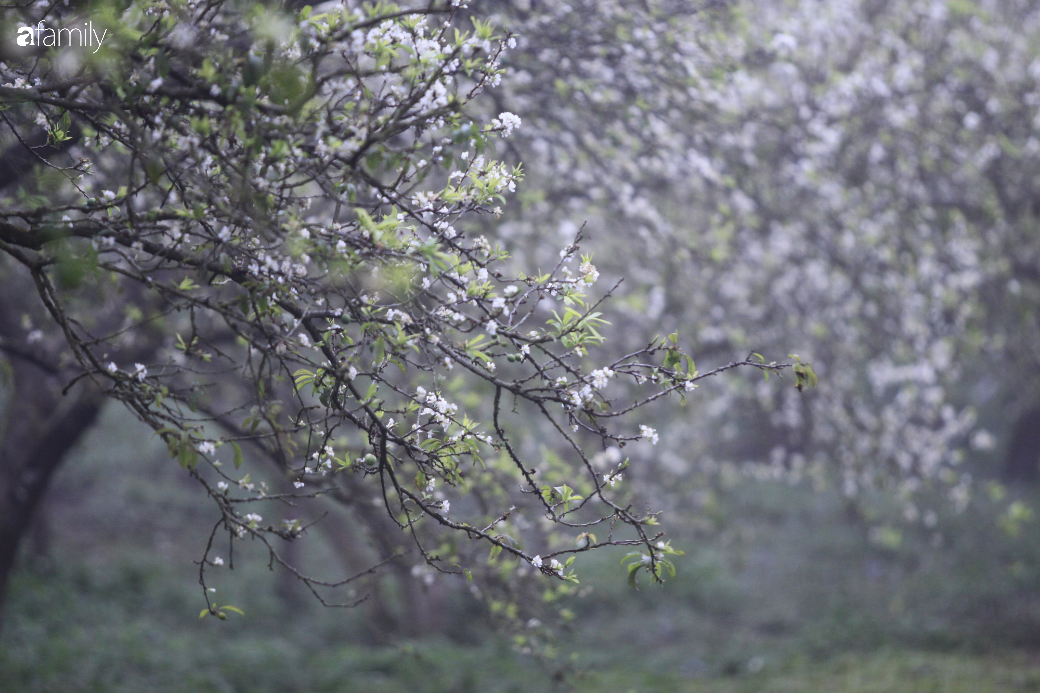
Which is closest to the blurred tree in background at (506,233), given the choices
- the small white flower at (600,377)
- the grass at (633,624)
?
the small white flower at (600,377)

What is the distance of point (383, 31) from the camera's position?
2.24m

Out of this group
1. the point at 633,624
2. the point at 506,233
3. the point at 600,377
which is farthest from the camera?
the point at 633,624

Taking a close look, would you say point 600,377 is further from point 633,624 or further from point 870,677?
point 633,624

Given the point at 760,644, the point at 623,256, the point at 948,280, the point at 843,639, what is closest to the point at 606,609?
the point at 760,644

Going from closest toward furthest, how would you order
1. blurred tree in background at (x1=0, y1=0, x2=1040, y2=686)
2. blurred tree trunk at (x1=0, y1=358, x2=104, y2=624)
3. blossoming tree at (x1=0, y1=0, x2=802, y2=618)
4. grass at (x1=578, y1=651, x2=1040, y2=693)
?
blossoming tree at (x1=0, y1=0, x2=802, y2=618), blurred tree in background at (x1=0, y1=0, x2=1040, y2=686), blurred tree trunk at (x1=0, y1=358, x2=104, y2=624), grass at (x1=578, y1=651, x2=1040, y2=693)

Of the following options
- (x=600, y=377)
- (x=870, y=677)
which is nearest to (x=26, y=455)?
(x=600, y=377)

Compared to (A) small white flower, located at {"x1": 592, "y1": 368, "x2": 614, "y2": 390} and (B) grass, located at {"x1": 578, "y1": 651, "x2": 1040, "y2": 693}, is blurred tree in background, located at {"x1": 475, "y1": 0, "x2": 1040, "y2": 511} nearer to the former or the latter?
(B) grass, located at {"x1": 578, "y1": 651, "x2": 1040, "y2": 693}

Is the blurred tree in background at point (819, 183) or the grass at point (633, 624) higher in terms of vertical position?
the blurred tree in background at point (819, 183)

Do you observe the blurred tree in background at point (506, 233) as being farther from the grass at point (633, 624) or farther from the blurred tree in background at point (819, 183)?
the grass at point (633, 624)

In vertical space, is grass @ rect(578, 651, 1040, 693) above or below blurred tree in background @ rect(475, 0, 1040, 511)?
below

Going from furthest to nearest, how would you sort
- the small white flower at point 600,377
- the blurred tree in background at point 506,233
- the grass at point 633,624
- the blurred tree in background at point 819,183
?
1. the grass at point 633,624
2. the blurred tree in background at point 819,183
3. the small white flower at point 600,377
4. the blurred tree in background at point 506,233

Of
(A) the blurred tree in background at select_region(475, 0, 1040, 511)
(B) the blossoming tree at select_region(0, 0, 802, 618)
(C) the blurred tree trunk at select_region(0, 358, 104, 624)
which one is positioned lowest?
(B) the blossoming tree at select_region(0, 0, 802, 618)

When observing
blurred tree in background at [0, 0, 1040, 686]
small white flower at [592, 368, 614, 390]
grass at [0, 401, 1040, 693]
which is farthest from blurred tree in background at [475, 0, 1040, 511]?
small white flower at [592, 368, 614, 390]

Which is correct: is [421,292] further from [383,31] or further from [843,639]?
[843,639]
